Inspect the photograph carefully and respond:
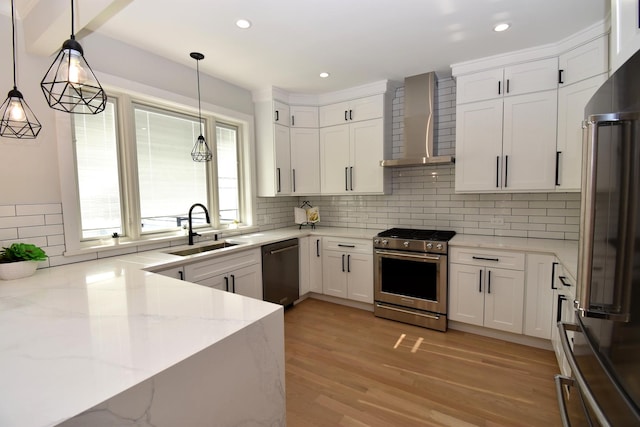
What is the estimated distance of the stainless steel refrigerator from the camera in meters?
0.77

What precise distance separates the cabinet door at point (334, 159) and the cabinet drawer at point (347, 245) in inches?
25.7

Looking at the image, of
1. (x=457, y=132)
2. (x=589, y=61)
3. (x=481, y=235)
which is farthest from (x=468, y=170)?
(x=589, y=61)

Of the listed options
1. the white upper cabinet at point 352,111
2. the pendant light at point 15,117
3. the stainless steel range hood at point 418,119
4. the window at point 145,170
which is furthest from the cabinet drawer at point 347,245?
the pendant light at point 15,117

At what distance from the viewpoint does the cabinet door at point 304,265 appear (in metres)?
3.70

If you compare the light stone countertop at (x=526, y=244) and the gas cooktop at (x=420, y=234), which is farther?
the gas cooktop at (x=420, y=234)

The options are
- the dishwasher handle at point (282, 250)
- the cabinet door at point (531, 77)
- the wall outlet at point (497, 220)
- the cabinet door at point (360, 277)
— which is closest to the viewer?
the cabinet door at point (531, 77)

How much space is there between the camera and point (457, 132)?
308 centimetres

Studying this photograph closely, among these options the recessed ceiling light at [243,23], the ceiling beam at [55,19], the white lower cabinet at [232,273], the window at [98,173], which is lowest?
the white lower cabinet at [232,273]

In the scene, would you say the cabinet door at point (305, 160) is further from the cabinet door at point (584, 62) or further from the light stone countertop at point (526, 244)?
the cabinet door at point (584, 62)

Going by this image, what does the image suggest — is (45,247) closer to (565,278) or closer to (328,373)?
(328,373)

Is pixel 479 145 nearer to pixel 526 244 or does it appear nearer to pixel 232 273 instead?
pixel 526 244

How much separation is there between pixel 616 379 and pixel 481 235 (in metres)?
2.61

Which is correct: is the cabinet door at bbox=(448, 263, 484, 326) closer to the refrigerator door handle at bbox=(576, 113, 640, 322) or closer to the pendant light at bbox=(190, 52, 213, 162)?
the refrigerator door handle at bbox=(576, 113, 640, 322)

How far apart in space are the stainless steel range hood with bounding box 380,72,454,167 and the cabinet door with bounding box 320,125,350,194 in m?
0.61
